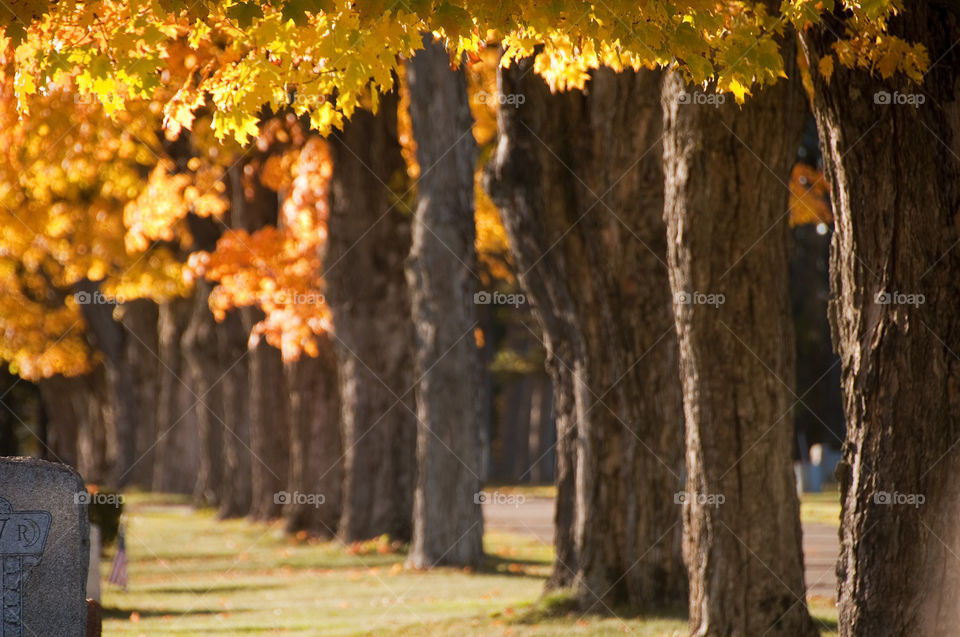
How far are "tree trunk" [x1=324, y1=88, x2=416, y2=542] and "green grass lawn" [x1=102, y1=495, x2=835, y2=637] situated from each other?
0.81 m

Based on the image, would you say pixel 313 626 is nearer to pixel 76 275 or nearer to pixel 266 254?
pixel 266 254

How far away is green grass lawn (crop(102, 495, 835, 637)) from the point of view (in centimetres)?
1234

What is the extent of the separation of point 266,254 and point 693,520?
13.6 metres

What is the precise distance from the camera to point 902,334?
7.80m

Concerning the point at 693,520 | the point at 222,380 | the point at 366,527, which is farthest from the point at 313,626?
the point at 222,380

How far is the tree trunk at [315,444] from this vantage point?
22172mm

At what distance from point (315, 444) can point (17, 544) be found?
1447cm

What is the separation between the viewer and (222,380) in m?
29.0

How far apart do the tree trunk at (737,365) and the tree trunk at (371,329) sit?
1045 cm

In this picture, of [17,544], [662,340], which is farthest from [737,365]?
[17,544]

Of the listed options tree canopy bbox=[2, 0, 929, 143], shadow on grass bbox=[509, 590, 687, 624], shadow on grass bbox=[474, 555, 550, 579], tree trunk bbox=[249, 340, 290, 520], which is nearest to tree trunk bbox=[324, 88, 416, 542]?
shadow on grass bbox=[474, 555, 550, 579]

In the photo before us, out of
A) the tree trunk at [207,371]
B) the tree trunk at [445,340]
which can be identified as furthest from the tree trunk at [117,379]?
the tree trunk at [445,340]

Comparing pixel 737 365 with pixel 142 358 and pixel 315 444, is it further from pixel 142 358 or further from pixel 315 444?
pixel 142 358

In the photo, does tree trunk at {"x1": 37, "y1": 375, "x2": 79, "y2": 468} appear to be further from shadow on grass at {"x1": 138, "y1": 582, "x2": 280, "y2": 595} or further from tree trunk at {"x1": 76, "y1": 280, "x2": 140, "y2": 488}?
shadow on grass at {"x1": 138, "y1": 582, "x2": 280, "y2": 595}
